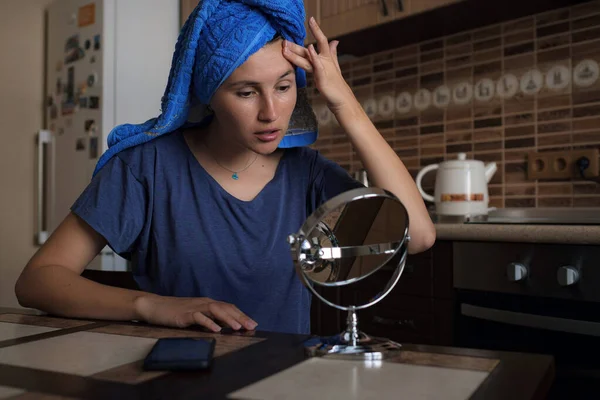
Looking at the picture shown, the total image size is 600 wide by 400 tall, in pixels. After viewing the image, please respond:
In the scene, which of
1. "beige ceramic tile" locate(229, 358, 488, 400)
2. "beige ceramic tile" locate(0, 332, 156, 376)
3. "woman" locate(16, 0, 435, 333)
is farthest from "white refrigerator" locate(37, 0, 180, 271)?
"beige ceramic tile" locate(229, 358, 488, 400)

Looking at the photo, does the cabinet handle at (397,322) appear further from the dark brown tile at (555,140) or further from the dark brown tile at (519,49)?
the dark brown tile at (519,49)

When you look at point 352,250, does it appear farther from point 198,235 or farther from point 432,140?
point 432,140

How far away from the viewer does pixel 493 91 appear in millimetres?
2197

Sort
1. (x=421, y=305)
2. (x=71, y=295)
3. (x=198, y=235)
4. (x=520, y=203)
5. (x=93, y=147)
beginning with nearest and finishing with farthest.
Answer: (x=71, y=295), (x=198, y=235), (x=421, y=305), (x=520, y=203), (x=93, y=147)

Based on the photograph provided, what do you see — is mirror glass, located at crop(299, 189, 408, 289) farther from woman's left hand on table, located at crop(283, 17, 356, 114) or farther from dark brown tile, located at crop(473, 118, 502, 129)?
dark brown tile, located at crop(473, 118, 502, 129)

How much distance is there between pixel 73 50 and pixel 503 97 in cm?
211

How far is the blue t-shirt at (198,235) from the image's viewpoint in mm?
1159

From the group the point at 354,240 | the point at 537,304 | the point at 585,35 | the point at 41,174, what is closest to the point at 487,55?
the point at 585,35

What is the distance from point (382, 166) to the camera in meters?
1.11

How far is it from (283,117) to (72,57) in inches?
91.5

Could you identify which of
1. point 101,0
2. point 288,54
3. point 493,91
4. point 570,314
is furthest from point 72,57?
point 570,314

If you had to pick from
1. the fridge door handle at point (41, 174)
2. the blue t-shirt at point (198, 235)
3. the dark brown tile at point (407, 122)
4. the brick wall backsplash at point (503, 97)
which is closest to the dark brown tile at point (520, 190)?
the brick wall backsplash at point (503, 97)

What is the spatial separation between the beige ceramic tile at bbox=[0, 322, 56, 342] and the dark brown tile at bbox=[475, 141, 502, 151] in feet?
5.87

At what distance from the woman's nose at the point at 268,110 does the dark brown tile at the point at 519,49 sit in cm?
141
